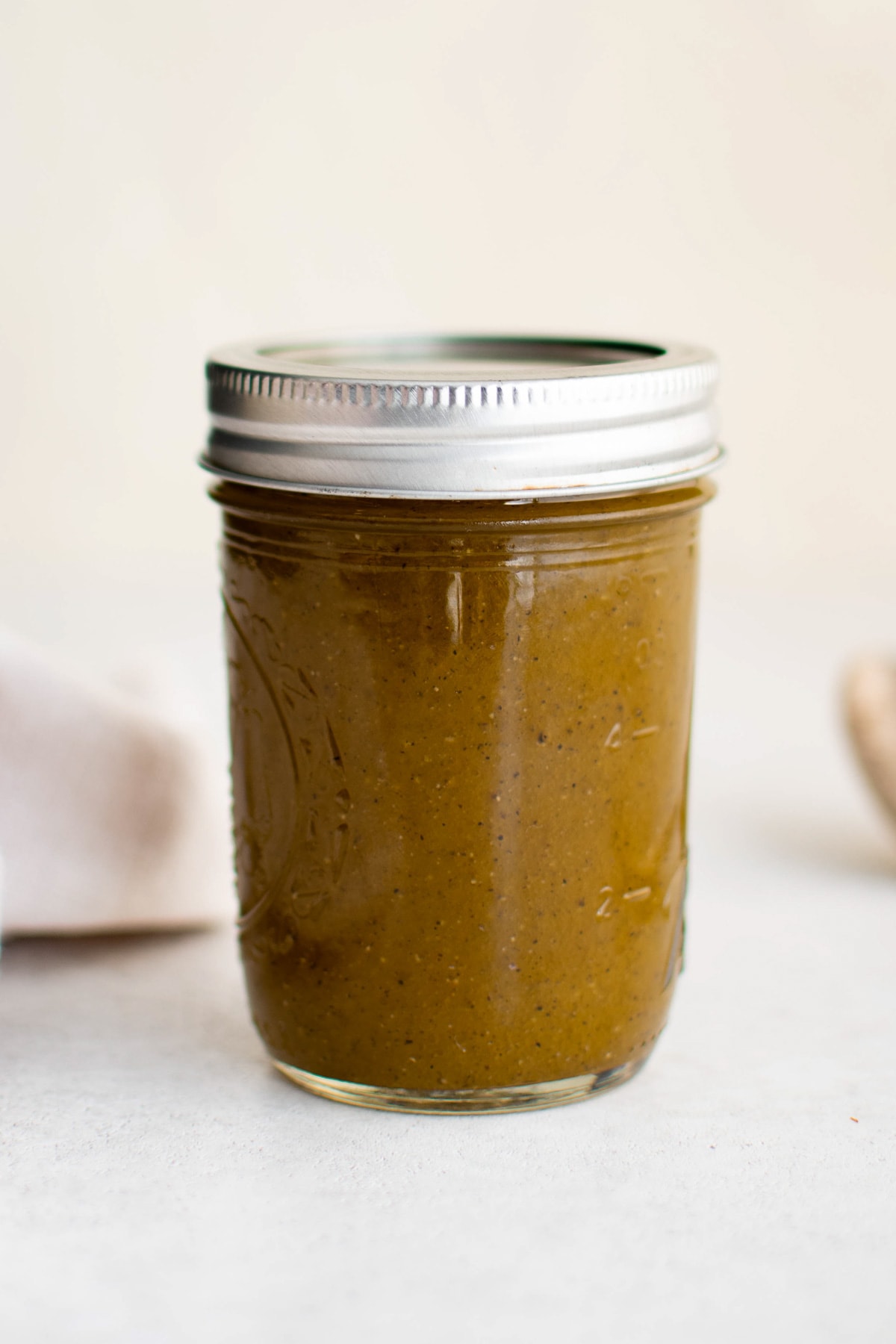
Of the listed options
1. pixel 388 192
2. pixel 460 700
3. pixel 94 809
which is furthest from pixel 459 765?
pixel 388 192

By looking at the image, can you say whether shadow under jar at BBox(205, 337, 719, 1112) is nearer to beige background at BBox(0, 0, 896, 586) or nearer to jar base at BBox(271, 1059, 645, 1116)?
jar base at BBox(271, 1059, 645, 1116)

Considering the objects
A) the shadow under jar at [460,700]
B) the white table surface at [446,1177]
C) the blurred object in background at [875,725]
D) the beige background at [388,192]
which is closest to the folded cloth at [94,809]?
the white table surface at [446,1177]

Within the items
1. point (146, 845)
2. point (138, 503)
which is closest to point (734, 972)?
point (146, 845)

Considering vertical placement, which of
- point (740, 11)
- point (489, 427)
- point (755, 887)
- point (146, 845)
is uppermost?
point (740, 11)

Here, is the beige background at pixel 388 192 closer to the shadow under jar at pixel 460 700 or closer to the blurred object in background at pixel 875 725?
the blurred object in background at pixel 875 725

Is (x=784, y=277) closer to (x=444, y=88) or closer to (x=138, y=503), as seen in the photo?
(x=444, y=88)

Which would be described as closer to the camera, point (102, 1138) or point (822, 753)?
point (102, 1138)

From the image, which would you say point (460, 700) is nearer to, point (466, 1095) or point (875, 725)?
point (466, 1095)

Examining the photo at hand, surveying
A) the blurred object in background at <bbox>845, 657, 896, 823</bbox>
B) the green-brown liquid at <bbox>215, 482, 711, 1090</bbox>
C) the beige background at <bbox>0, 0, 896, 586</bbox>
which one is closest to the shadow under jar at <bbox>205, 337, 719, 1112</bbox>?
the green-brown liquid at <bbox>215, 482, 711, 1090</bbox>
